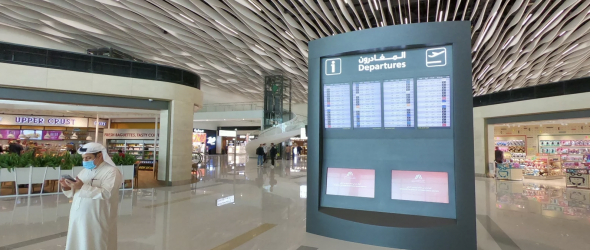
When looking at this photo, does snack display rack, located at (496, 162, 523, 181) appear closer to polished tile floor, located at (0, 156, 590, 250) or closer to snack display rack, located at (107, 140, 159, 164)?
polished tile floor, located at (0, 156, 590, 250)

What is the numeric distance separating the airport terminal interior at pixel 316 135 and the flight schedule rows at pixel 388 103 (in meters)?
0.02

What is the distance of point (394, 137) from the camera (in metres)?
3.92

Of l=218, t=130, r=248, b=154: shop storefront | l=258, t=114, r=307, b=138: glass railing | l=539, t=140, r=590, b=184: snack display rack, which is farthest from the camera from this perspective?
l=218, t=130, r=248, b=154: shop storefront

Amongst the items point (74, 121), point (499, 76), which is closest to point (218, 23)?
point (74, 121)

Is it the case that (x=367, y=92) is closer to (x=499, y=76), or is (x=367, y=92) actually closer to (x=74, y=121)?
(x=74, y=121)

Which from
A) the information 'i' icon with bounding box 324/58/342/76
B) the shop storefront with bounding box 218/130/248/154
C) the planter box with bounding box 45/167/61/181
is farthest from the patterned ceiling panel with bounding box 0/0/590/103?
the shop storefront with bounding box 218/130/248/154

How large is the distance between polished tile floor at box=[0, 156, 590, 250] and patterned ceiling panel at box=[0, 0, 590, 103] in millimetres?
7273

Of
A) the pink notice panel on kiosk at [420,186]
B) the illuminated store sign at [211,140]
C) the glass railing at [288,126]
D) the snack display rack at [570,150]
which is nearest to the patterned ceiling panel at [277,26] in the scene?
the glass railing at [288,126]

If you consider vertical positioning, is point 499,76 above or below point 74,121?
above

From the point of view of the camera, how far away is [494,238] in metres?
4.15

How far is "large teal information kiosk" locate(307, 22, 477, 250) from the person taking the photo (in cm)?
350

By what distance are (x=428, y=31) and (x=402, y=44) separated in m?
0.34

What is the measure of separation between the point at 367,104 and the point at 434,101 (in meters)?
0.84

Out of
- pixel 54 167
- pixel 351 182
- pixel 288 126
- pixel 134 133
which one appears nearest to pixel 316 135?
pixel 351 182
